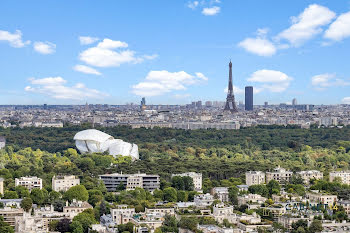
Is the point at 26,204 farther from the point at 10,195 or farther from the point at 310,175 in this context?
the point at 310,175

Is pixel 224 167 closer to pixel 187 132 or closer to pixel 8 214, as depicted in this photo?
pixel 8 214

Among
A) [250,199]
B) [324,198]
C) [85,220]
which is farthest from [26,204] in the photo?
[324,198]

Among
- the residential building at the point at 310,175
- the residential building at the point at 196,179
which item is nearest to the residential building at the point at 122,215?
the residential building at the point at 196,179

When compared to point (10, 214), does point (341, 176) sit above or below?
above

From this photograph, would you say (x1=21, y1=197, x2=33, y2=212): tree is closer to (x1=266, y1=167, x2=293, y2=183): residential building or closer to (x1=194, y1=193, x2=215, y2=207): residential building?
(x1=194, y1=193, x2=215, y2=207): residential building

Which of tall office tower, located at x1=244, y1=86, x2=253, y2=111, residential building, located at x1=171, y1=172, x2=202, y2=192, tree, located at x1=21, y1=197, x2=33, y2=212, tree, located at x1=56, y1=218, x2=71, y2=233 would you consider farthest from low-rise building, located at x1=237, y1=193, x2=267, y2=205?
tall office tower, located at x1=244, y1=86, x2=253, y2=111

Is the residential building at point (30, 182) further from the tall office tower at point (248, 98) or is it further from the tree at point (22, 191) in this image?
the tall office tower at point (248, 98)
